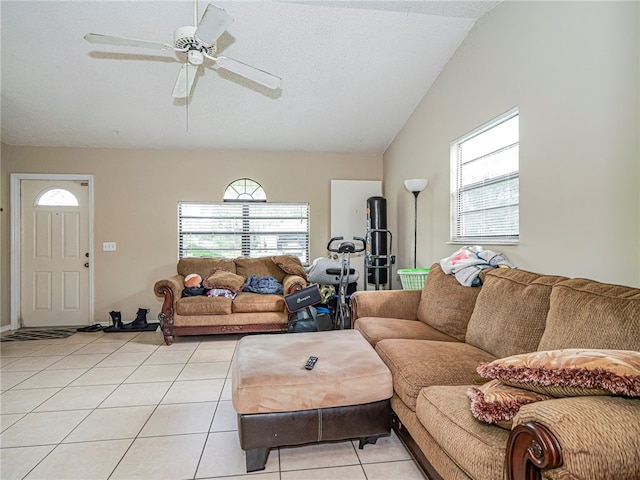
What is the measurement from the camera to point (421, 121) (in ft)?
13.4

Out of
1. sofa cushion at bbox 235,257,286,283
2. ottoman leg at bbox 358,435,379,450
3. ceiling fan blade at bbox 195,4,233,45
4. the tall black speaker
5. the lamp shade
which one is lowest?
ottoman leg at bbox 358,435,379,450

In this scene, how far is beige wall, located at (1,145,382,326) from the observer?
15.9ft

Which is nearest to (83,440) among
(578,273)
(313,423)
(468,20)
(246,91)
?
(313,423)

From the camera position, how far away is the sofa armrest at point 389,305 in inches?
118

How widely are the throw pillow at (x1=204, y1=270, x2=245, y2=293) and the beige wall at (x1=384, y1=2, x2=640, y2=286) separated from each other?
2857 mm

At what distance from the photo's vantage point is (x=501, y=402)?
3.69ft

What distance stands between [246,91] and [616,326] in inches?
149

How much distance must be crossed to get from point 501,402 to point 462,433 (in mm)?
202

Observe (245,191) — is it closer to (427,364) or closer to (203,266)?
(203,266)

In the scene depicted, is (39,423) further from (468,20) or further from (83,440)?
(468,20)

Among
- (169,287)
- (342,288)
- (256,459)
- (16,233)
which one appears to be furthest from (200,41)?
(16,233)

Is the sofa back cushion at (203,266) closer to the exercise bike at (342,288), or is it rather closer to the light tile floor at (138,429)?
the light tile floor at (138,429)

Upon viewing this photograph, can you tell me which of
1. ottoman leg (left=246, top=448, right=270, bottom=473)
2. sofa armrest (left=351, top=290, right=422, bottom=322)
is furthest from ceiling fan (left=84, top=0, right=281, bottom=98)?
ottoman leg (left=246, top=448, right=270, bottom=473)

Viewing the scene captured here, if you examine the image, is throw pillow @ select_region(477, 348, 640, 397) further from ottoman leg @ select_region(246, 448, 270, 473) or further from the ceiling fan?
the ceiling fan
